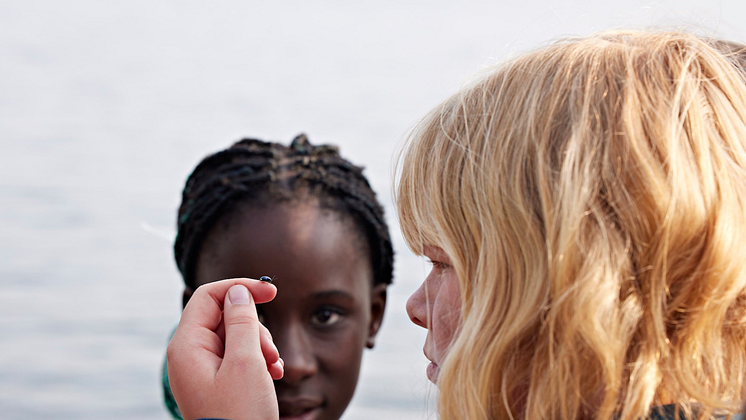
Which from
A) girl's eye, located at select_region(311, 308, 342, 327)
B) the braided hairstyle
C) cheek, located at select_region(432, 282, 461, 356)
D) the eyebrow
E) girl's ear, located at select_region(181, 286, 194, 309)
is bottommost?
cheek, located at select_region(432, 282, 461, 356)

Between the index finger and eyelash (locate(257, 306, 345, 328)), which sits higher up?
eyelash (locate(257, 306, 345, 328))

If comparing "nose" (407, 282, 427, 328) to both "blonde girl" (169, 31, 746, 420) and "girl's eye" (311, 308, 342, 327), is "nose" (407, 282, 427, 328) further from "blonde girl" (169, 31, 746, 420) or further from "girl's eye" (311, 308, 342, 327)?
"girl's eye" (311, 308, 342, 327)

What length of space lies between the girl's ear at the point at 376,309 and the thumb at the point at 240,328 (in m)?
1.14

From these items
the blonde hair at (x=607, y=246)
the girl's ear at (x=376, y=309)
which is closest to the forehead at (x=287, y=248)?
the girl's ear at (x=376, y=309)

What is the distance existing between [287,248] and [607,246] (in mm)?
1289

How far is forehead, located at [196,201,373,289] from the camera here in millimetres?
2230

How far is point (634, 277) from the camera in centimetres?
113

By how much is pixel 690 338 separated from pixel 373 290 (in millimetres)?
1477

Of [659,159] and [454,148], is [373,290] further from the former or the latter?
[659,159]

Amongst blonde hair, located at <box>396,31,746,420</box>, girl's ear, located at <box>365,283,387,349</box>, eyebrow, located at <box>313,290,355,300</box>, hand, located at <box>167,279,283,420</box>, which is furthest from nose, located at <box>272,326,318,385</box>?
blonde hair, located at <box>396,31,746,420</box>

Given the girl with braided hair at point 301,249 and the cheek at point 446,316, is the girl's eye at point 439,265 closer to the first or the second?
the cheek at point 446,316

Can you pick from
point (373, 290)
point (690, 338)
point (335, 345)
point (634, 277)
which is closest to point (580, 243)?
point (634, 277)

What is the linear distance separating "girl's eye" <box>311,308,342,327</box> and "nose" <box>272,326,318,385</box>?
6cm

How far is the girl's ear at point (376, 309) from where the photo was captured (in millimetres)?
2525
